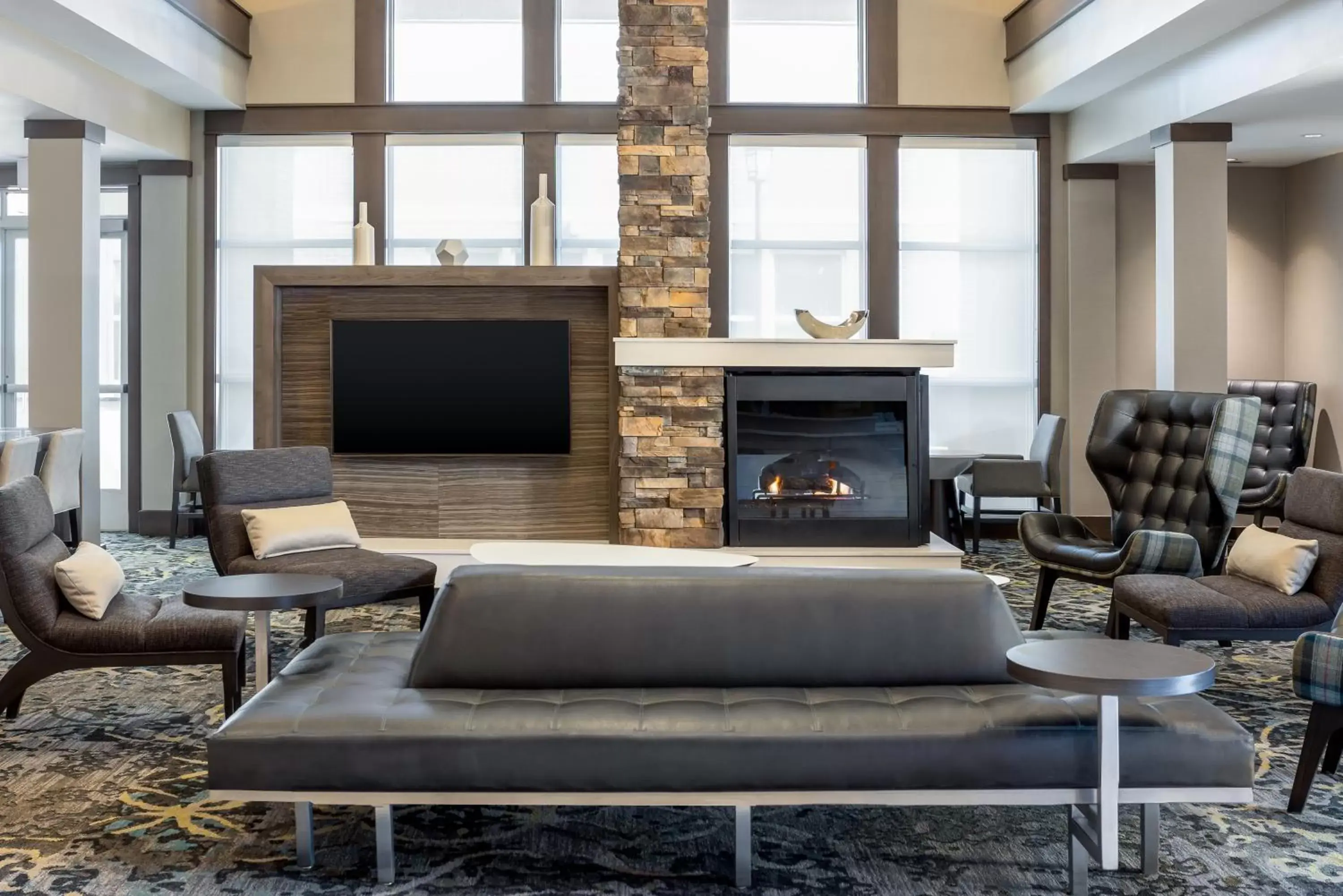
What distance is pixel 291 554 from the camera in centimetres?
486

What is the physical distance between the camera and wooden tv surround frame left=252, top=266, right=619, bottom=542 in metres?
6.43

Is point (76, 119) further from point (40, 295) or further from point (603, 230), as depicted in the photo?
point (603, 230)

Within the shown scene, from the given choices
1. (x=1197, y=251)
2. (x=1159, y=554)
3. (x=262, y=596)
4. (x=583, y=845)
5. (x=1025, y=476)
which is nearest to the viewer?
(x=583, y=845)

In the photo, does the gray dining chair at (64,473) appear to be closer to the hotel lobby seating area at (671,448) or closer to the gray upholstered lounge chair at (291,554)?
the hotel lobby seating area at (671,448)

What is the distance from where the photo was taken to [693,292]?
20.3 feet

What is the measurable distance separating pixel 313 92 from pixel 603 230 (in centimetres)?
222

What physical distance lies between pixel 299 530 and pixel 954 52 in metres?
5.70

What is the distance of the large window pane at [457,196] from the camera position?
26.9 feet

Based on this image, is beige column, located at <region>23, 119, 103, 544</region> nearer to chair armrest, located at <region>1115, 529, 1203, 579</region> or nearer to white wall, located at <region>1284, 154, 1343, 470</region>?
chair armrest, located at <region>1115, 529, 1203, 579</region>

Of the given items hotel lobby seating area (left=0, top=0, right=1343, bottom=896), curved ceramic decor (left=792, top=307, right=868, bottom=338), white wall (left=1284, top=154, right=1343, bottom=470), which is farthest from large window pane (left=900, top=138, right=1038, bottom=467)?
curved ceramic decor (left=792, top=307, right=868, bottom=338)

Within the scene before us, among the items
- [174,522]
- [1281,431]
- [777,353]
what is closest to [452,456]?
[777,353]

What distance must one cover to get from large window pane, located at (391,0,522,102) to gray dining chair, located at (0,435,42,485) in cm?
364

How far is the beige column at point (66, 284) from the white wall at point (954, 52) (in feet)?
17.2

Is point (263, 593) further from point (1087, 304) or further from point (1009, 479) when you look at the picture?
point (1087, 304)
